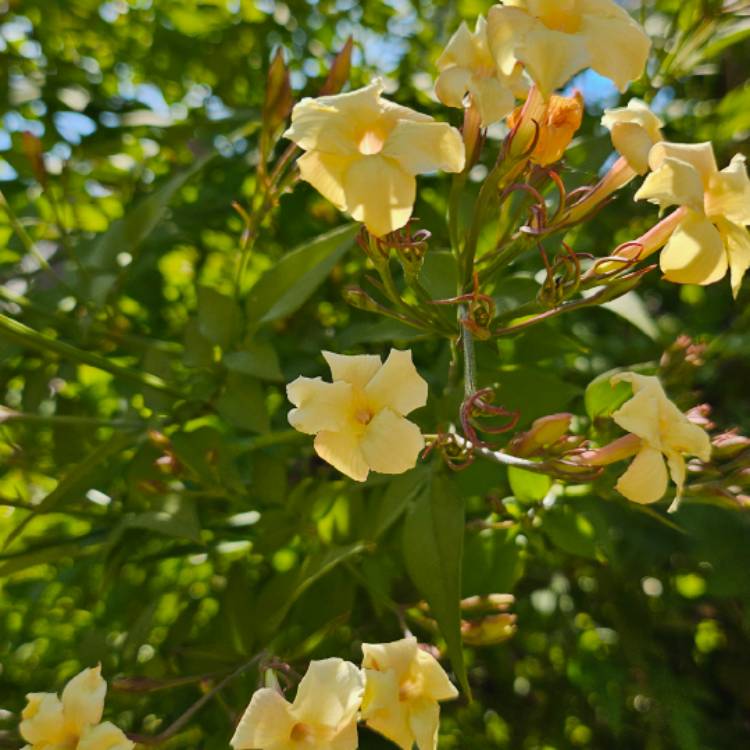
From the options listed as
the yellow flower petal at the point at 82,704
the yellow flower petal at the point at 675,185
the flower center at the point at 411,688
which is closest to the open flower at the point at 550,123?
the yellow flower petal at the point at 675,185

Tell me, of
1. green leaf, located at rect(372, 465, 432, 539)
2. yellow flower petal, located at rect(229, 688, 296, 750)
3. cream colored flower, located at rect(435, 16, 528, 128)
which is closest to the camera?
yellow flower petal, located at rect(229, 688, 296, 750)

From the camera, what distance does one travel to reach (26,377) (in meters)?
1.28

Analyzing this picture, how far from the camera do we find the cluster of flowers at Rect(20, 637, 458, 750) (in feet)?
2.23

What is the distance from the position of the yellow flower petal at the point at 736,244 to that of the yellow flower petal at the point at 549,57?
0.20m

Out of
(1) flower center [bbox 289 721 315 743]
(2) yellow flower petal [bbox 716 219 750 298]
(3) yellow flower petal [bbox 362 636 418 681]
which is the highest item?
(2) yellow flower petal [bbox 716 219 750 298]

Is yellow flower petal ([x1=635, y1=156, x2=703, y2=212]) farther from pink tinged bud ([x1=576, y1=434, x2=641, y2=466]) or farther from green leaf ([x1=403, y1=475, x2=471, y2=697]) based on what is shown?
green leaf ([x1=403, y1=475, x2=471, y2=697])

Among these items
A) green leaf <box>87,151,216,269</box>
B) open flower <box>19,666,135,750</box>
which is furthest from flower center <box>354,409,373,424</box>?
green leaf <box>87,151,216,269</box>

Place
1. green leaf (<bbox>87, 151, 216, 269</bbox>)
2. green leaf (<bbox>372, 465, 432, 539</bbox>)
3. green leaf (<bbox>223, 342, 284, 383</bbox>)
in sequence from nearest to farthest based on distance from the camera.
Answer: green leaf (<bbox>372, 465, 432, 539</bbox>) < green leaf (<bbox>223, 342, 284, 383</bbox>) < green leaf (<bbox>87, 151, 216, 269</bbox>)

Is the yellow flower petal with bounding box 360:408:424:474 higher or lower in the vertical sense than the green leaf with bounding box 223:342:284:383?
higher

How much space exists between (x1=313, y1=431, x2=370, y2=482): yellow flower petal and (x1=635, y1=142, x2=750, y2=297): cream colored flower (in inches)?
12.4

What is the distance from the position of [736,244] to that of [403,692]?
501mm

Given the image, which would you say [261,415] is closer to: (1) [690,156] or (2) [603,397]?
(2) [603,397]

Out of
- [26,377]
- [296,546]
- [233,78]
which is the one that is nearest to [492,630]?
[296,546]

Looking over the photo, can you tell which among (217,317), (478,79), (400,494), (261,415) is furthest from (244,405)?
(478,79)
